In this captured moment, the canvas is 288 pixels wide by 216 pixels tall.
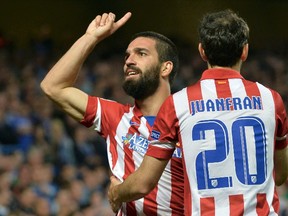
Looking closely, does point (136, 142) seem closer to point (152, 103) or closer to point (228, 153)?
point (152, 103)

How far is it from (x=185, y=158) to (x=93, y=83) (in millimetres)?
9865

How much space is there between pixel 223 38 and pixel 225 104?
0.30 metres

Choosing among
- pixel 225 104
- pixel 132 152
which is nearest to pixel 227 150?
pixel 225 104

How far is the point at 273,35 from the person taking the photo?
1661cm

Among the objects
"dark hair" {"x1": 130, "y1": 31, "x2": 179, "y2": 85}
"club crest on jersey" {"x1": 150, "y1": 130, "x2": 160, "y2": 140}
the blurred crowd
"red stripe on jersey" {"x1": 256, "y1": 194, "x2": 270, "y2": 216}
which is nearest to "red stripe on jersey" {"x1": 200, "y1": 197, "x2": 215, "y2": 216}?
"red stripe on jersey" {"x1": 256, "y1": 194, "x2": 270, "y2": 216}

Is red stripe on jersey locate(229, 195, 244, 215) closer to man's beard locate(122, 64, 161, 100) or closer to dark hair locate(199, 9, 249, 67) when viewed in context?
dark hair locate(199, 9, 249, 67)

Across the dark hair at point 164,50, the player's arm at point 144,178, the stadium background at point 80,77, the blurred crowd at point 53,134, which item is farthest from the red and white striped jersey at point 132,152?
the stadium background at point 80,77

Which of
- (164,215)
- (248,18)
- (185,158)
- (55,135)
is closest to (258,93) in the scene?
(185,158)

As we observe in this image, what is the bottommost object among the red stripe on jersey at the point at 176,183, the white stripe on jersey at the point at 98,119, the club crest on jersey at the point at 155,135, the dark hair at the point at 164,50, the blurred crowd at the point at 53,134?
the blurred crowd at the point at 53,134

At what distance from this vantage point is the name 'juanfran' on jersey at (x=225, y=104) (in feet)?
13.0

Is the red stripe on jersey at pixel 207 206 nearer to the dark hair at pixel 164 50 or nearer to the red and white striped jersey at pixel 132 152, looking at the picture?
the red and white striped jersey at pixel 132 152

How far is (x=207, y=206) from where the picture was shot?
3949 millimetres

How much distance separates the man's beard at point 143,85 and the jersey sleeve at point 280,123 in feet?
3.72

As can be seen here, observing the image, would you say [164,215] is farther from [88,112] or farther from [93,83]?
[93,83]
